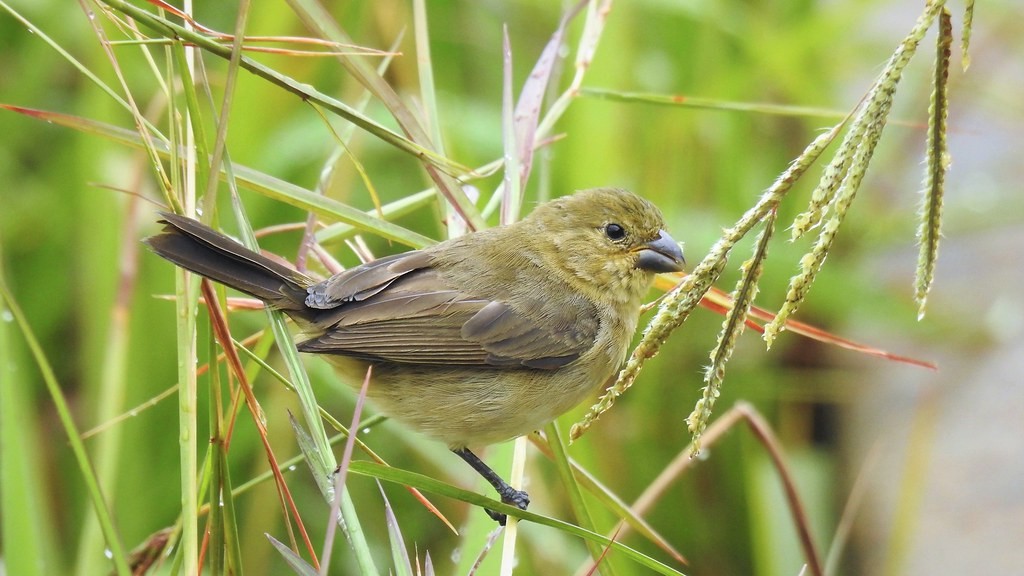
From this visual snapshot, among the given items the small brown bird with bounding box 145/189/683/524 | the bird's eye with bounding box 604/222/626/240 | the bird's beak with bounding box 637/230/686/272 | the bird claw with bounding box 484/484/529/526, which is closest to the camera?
the bird claw with bounding box 484/484/529/526

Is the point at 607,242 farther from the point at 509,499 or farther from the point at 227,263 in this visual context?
the point at 227,263

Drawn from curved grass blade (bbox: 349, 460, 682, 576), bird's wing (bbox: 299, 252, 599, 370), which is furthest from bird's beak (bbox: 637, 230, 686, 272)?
curved grass blade (bbox: 349, 460, 682, 576)

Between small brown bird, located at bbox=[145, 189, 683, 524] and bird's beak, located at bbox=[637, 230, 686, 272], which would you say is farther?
bird's beak, located at bbox=[637, 230, 686, 272]

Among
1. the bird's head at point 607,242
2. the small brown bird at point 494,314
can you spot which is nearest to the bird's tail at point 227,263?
the small brown bird at point 494,314

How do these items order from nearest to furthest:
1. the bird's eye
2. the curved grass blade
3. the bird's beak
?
the curved grass blade → the bird's beak → the bird's eye

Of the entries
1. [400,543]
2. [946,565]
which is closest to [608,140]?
[946,565]

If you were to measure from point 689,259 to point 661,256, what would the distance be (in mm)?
905

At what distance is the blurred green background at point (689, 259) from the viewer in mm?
3232

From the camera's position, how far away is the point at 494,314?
8.85ft

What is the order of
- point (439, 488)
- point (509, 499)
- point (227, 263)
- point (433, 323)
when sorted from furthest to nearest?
point (433, 323)
point (509, 499)
point (227, 263)
point (439, 488)

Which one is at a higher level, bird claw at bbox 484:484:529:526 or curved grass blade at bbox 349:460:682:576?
curved grass blade at bbox 349:460:682:576

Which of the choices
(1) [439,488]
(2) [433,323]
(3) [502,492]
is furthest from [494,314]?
(1) [439,488]

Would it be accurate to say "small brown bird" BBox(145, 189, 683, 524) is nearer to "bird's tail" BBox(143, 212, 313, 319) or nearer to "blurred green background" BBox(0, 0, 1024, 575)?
"bird's tail" BBox(143, 212, 313, 319)

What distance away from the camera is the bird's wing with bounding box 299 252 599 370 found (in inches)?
96.2
